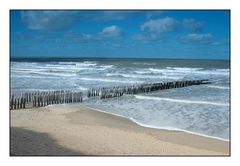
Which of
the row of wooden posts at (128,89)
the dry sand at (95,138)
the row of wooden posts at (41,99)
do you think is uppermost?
the row of wooden posts at (128,89)

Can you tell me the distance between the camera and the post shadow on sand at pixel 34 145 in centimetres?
701

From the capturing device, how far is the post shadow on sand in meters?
7.01

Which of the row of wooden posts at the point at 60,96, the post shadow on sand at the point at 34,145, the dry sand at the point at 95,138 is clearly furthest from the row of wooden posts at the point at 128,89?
the post shadow on sand at the point at 34,145

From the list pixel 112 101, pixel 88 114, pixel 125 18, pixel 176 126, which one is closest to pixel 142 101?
pixel 112 101

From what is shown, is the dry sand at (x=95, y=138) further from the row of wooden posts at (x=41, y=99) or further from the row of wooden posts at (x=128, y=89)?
the row of wooden posts at (x=128, y=89)

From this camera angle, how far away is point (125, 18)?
7.99 metres

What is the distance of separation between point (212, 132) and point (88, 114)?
14.5 feet

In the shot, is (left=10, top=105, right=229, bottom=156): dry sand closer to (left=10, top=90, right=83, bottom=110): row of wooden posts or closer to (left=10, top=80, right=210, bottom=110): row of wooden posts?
(left=10, top=90, right=83, bottom=110): row of wooden posts

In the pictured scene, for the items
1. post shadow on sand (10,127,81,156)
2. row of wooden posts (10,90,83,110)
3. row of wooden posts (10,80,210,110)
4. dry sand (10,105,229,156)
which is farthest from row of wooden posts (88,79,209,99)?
post shadow on sand (10,127,81,156)

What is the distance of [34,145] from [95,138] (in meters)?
1.59

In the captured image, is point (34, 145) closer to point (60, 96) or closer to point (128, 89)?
point (60, 96)

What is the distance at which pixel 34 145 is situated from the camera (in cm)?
754
